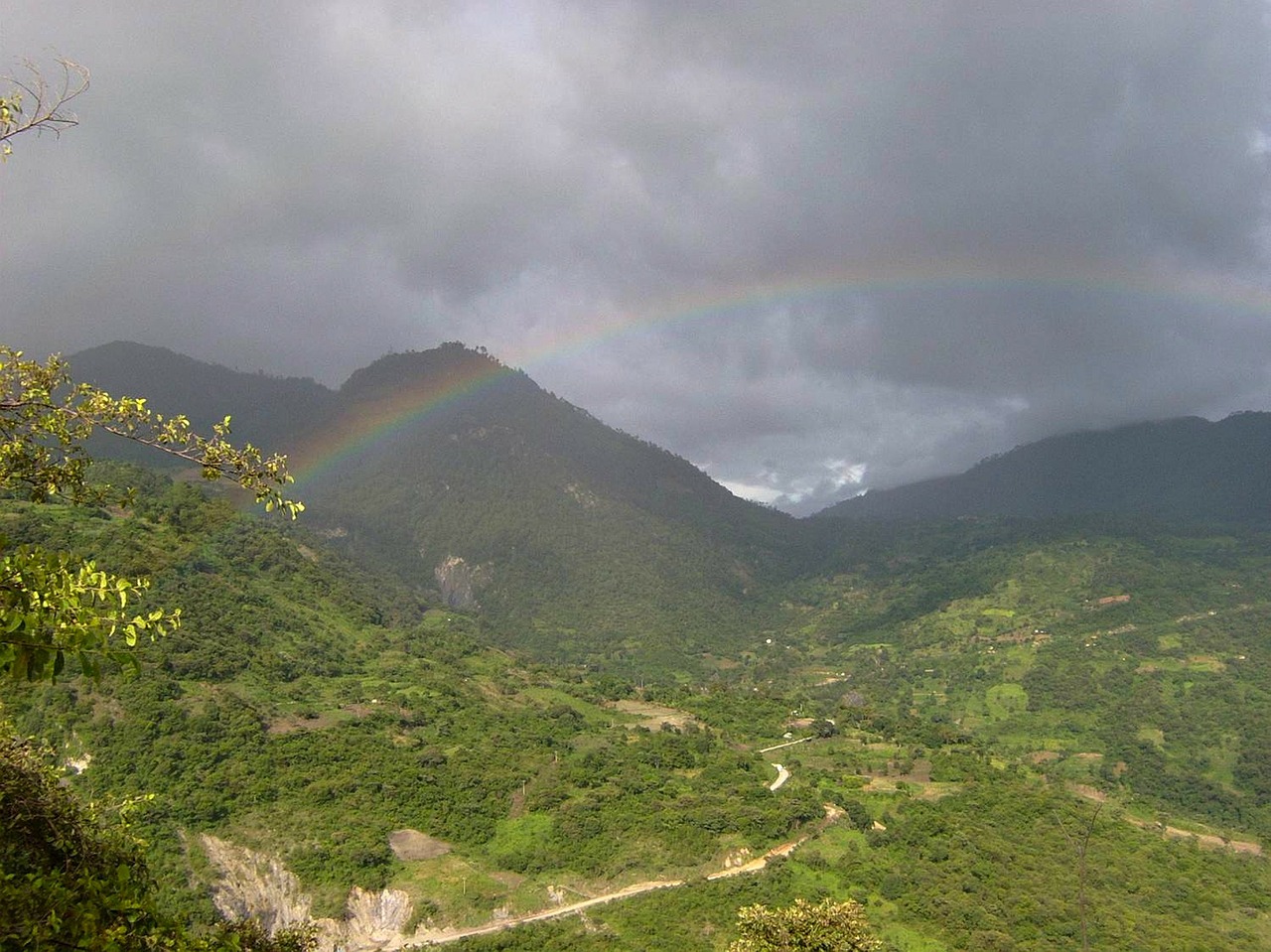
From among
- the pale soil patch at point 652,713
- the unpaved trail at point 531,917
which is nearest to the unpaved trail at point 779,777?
the pale soil patch at point 652,713

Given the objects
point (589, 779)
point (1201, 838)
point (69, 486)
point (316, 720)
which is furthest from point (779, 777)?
point (69, 486)

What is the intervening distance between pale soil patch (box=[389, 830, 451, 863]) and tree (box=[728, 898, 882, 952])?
1473 inches

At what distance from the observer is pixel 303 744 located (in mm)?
60031

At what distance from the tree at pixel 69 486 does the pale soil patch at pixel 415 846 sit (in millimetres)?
52535

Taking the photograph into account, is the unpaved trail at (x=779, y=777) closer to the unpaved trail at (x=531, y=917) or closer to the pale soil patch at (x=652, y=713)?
the pale soil patch at (x=652, y=713)

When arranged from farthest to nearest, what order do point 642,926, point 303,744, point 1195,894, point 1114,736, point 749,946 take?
point 1114,736 < point 303,744 < point 1195,894 < point 642,926 < point 749,946

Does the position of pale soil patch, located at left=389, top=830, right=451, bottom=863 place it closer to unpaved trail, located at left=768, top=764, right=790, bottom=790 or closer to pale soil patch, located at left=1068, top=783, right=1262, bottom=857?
unpaved trail, located at left=768, top=764, right=790, bottom=790

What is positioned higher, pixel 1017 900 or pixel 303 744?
pixel 303 744

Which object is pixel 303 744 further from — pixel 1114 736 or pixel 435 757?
pixel 1114 736

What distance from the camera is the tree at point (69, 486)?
406 cm

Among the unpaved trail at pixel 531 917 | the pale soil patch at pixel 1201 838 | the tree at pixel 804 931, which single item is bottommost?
the pale soil patch at pixel 1201 838

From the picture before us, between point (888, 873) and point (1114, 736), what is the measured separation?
79.1 metres

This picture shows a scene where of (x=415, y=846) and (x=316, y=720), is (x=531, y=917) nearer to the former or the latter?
(x=415, y=846)

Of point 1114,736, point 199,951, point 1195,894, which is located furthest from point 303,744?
point 1114,736
